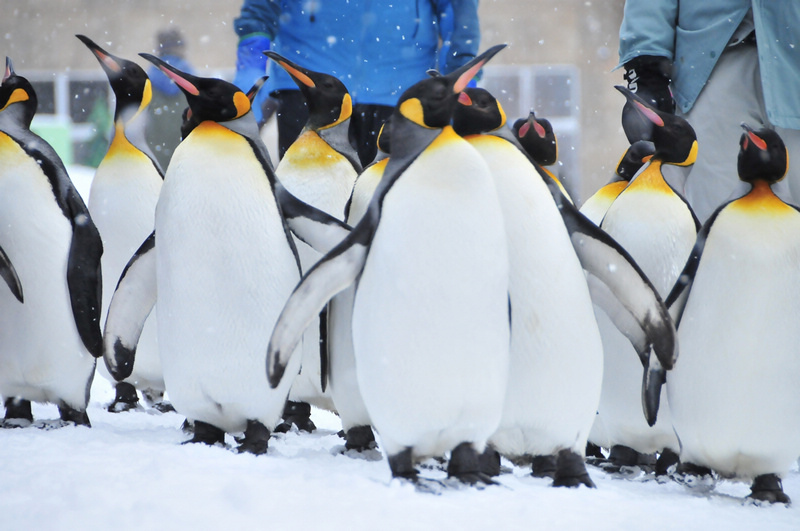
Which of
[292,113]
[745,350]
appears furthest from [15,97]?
[745,350]

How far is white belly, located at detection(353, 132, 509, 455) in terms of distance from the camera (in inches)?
56.7

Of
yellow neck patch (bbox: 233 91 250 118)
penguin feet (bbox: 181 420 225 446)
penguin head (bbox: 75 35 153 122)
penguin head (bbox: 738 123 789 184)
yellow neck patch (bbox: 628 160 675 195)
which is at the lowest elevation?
penguin feet (bbox: 181 420 225 446)

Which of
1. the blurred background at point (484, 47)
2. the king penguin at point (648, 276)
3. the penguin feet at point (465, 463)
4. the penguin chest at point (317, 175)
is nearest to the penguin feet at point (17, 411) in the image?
the penguin chest at point (317, 175)

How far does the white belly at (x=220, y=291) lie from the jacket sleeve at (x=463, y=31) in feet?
3.69

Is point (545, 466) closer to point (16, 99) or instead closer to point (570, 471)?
point (570, 471)

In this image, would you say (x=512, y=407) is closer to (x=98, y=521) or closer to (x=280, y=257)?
(x=280, y=257)

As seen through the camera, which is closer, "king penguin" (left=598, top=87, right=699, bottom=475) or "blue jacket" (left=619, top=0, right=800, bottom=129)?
"king penguin" (left=598, top=87, right=699, bottom=475)

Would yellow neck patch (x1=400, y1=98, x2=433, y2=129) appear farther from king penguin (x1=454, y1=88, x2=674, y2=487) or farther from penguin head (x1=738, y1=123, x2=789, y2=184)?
penguin head (x1=738, y1=123, x2=789, y2=184)

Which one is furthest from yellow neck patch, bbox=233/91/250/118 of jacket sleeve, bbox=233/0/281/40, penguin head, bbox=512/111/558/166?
jacket sleeve, bbox=233/0/281/40

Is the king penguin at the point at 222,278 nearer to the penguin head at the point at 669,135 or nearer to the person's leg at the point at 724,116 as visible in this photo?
the penguin head at the point at 669,135

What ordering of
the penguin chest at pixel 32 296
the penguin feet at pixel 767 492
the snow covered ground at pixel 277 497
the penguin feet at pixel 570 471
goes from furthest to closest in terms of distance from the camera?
the penguin chest at pixel 32 296 < the penguin feet at pixel 767 492 < the penguin feet at pixel 570 471 < the snow covered ground at pixel 277 497

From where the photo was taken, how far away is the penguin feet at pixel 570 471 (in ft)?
5.06

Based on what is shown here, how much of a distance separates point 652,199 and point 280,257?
0.89 meters

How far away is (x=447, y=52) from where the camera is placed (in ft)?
8.75
